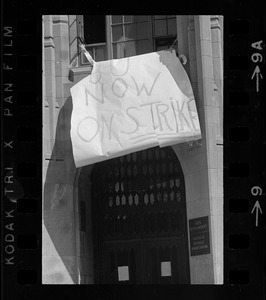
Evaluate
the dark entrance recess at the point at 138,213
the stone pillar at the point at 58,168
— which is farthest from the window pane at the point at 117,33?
the dark entrance recess at the point at 138,213

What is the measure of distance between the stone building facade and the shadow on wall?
13mm

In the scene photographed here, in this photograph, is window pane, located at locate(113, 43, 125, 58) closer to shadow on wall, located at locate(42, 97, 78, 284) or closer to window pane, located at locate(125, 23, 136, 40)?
window pane, located at locate(125, 23, 136, 40)

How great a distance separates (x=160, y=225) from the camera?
12.9 meters

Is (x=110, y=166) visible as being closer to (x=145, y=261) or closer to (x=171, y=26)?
(x=145, y=261)

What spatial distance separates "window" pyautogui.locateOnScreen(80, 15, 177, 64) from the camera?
1261 cm

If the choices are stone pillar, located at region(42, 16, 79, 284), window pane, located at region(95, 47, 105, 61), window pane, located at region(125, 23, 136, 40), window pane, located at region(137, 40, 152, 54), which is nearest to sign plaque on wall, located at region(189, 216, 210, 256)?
stone pillar, located at region(42, 16, 79, 284)

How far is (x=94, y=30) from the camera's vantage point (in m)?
12.7

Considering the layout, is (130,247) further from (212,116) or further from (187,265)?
(212,116)
